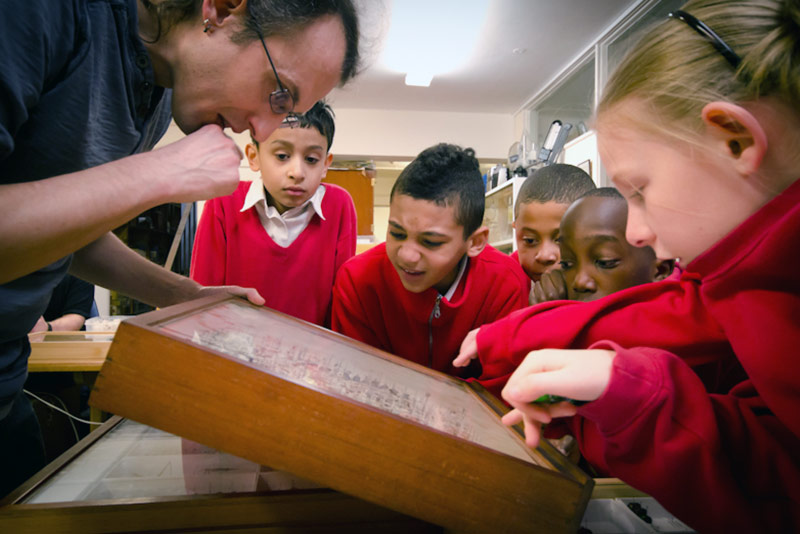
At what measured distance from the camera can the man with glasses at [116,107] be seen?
55 centimetres

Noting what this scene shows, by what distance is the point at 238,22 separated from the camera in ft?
2.44

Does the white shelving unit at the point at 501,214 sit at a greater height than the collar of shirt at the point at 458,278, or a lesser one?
greater

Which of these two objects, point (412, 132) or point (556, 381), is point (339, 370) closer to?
point (556, 381)

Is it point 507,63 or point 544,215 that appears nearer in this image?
point 544,215

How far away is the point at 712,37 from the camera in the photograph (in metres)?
0.56

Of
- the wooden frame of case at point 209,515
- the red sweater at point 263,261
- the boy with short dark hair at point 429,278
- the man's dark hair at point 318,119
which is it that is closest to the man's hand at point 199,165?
the wooden frame of case at point 209,515

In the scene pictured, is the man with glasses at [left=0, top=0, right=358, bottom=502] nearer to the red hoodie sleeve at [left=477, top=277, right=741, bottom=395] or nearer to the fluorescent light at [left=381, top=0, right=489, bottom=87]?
the red hoodie sleeve at [left=477, top=277, right=741, bottom=395]

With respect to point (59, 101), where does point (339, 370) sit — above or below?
below

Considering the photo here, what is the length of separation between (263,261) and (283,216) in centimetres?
18

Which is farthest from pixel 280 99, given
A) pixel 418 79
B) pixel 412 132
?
pixel 412 132

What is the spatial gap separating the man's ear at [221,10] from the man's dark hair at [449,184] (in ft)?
2.50

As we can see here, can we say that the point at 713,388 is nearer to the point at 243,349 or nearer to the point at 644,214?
the point at 644,214

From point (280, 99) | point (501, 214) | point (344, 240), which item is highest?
point (501, 214)

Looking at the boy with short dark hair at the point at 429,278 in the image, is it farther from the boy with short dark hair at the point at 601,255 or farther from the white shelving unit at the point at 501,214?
the white shelving unit at the point at 501,214
